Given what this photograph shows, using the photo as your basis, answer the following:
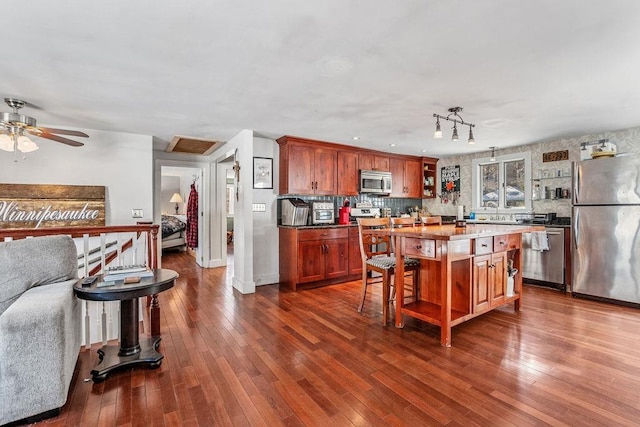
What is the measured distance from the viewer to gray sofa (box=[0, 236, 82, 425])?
65.2 inches

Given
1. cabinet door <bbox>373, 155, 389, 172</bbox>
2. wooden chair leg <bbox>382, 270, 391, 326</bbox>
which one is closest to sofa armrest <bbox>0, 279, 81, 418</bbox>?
wooden chair leg <bbox>382, 270, 391, 326</bbox>

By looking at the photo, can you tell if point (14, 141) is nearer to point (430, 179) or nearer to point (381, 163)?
point (381, 163)

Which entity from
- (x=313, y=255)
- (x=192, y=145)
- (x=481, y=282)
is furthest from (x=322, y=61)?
(x=192, y=145)

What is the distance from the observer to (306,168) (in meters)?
4.78

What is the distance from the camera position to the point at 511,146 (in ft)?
17.3

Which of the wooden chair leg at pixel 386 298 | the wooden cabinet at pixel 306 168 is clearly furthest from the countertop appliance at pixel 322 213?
the wooden chair leg at pixel 386 298

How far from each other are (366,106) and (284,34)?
1.51 m

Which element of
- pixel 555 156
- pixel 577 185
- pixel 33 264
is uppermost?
pixel 555 156

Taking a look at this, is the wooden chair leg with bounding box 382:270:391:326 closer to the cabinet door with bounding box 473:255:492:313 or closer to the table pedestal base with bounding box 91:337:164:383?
the cabinet door with bounding box 473:255:492:313

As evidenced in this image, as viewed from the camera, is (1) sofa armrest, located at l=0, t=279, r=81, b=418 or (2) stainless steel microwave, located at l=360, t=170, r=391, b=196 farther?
(2) stainless steel microwave, located at l=360, t=170, r=391, b=196

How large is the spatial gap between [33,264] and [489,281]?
3.71 metres

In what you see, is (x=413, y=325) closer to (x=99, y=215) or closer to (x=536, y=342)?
(x=536, y=342)

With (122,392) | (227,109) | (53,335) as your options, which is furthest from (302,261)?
(53,335)

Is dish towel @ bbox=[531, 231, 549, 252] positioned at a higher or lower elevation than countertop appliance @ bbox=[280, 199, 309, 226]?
lower
